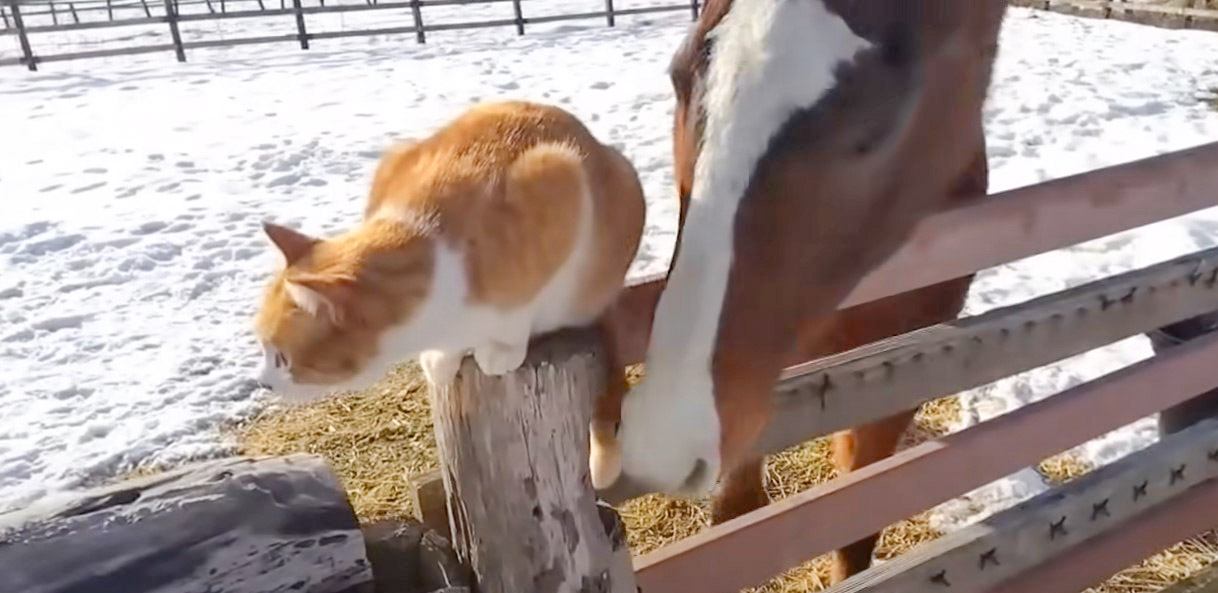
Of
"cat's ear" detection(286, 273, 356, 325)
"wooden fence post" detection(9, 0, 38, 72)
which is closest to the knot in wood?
"cat's ear" detection(286, 273, 356, 325)

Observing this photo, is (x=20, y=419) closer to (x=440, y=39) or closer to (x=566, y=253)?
(x=566, y=253)

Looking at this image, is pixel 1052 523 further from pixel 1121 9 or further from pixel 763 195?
pixel 1121 9

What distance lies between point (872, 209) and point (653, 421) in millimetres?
441

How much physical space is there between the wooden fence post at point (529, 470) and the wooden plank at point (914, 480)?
0.28 m

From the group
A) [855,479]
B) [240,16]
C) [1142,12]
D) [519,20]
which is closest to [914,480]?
[855,479]

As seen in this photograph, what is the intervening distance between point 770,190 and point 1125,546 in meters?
1.64

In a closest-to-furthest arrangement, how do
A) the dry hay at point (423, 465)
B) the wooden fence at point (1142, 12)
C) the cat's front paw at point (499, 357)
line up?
the cat's front paw at point (499, 357) < the dry hay at point (423, 465) < the wooden fence at point (1142, 12)

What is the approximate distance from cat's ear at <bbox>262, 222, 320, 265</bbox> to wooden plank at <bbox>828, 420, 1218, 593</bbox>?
3.65 ft

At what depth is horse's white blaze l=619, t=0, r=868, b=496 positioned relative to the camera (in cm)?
111

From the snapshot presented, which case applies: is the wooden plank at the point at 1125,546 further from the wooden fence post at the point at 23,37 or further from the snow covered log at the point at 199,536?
the wooden fence post at the point at 23,37

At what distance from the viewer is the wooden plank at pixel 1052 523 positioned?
177cm

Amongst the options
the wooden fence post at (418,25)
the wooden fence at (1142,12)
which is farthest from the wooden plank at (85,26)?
the wooden fence at (1142,12)

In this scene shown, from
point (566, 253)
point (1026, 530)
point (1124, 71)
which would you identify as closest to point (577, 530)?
point (566, 253)

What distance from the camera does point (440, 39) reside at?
12.3m
